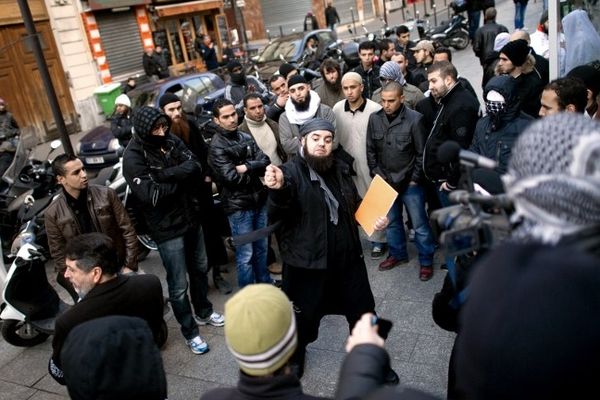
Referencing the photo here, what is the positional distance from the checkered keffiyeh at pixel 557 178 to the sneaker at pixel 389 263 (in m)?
4.09

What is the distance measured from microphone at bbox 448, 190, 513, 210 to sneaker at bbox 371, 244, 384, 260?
13.2 feet

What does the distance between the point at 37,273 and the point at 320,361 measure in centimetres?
253

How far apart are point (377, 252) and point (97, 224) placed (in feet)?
9.00

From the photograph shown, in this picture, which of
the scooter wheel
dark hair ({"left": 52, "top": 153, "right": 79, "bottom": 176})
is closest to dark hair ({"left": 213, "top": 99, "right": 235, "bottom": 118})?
dark hair ({"left": 52, "top": 153, "right": 79, "bottom": 176})

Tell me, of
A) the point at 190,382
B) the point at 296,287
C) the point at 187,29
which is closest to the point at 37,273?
the point at 190,382

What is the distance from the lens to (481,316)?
3.61 feet

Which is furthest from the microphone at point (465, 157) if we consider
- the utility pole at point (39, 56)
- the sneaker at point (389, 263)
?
the utility pole at point (39, 56)

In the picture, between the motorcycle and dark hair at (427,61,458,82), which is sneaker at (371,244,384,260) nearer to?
dark hair at (427,61,458,82)

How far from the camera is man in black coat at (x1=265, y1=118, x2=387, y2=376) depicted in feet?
11.5

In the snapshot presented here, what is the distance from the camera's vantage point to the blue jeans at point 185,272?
428 cm

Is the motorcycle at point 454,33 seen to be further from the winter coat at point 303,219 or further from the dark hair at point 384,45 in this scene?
the winter coat at point 303,219

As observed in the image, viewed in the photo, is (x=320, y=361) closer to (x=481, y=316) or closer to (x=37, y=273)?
(x=37, y=273)

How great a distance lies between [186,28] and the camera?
22.6m

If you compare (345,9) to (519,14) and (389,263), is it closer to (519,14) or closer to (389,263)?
(519,14)
